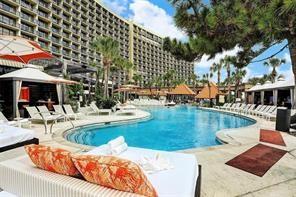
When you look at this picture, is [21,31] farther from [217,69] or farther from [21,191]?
[21,191]

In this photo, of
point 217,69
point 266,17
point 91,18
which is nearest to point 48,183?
point 266,17

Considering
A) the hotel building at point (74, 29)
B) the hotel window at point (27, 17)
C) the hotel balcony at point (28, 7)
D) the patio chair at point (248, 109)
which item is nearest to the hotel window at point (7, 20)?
the hotel building at point (74, 29)

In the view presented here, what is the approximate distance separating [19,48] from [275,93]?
1944 centimetres

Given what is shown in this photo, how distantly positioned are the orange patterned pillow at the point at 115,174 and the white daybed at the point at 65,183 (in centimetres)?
5

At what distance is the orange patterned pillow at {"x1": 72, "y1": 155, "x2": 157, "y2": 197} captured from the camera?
1848mm

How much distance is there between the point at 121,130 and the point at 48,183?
8746 mm

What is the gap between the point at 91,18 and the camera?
5906 cm

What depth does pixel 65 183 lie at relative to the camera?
2027 mm

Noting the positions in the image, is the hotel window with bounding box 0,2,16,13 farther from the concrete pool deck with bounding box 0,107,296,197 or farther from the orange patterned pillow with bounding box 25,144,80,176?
the orange patterned pillow with bounding box 25,144,80,176

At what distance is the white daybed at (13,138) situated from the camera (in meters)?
4.23

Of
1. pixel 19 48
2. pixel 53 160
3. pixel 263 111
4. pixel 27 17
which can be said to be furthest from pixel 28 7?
pixel 53 160

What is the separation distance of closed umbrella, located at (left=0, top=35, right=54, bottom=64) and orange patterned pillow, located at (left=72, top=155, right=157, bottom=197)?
6.23 metres

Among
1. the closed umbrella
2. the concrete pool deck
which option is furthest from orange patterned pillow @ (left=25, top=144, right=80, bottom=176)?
the closed umbrella

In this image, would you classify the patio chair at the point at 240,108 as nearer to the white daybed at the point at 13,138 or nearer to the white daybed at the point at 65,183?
the white daybed at the point at 13,138
